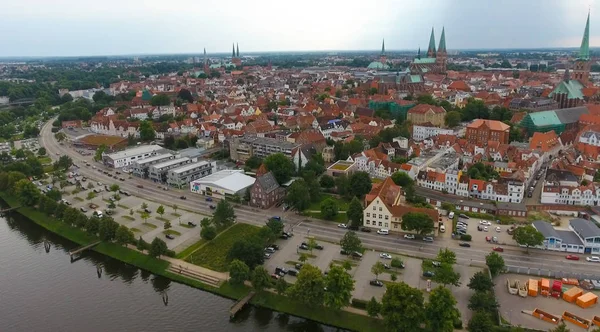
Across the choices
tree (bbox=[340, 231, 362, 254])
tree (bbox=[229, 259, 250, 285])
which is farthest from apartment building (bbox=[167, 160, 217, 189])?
tree (bbox=[340, 231, 362, 254])

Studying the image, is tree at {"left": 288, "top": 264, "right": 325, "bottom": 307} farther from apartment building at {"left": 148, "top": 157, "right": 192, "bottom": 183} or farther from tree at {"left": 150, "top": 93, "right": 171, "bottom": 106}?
tree at {"left": 150, "top": 93, "right": 171, "bottom": 106}

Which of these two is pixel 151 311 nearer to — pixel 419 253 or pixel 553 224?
pixel 419 253

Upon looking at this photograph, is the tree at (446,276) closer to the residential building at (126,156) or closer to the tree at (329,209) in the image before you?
the tree at (329,209)

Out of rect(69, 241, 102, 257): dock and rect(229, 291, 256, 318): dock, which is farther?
rect(69, 241, 102, 257): dock

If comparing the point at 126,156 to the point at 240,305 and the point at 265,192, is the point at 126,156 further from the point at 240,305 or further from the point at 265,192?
the point at 240,305

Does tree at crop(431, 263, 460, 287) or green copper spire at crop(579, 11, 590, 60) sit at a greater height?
green copper spire at crop(579, 11, 590, 60)

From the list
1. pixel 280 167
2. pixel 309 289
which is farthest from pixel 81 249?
pixel 309 289
